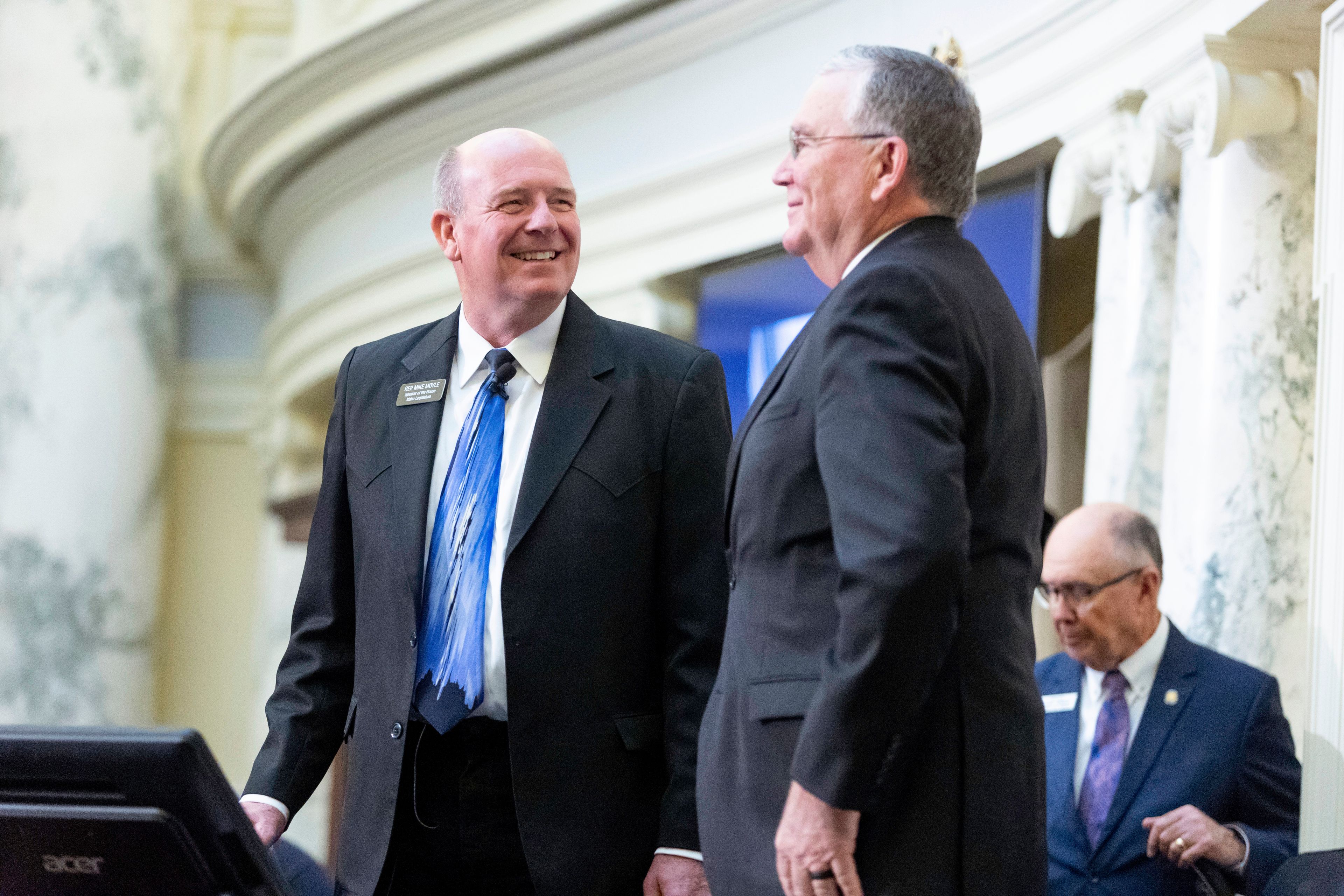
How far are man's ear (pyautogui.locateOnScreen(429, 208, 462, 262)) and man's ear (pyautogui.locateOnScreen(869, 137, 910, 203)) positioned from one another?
87cm

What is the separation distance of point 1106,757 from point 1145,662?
0.83 ft

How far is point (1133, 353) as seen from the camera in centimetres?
488

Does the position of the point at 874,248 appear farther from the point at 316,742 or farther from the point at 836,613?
the point at 316,742

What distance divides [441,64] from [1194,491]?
16.9 ft

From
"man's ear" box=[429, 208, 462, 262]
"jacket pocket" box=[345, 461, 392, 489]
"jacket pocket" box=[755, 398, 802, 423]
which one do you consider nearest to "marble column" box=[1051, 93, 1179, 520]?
"man's ear" box=[429, 208, 462, 262]

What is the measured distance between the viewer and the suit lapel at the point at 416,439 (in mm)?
2629

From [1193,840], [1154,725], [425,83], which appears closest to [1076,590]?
[1154,725]

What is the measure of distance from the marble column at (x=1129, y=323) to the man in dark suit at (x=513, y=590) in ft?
7.99

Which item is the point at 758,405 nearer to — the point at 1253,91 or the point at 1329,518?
the point at 1329,518

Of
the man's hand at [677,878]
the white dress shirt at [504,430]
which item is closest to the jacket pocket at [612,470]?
the white dress shirt at [504,430]

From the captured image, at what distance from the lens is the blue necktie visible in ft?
8.33

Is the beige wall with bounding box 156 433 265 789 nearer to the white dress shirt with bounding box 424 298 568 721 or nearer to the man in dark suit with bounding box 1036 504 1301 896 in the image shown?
the man in dark suit with bounding box 1036 504 1301 896

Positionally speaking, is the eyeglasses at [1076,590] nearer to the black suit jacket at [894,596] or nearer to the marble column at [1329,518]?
the marble column at [1329,518]

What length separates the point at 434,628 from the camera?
102 inches
